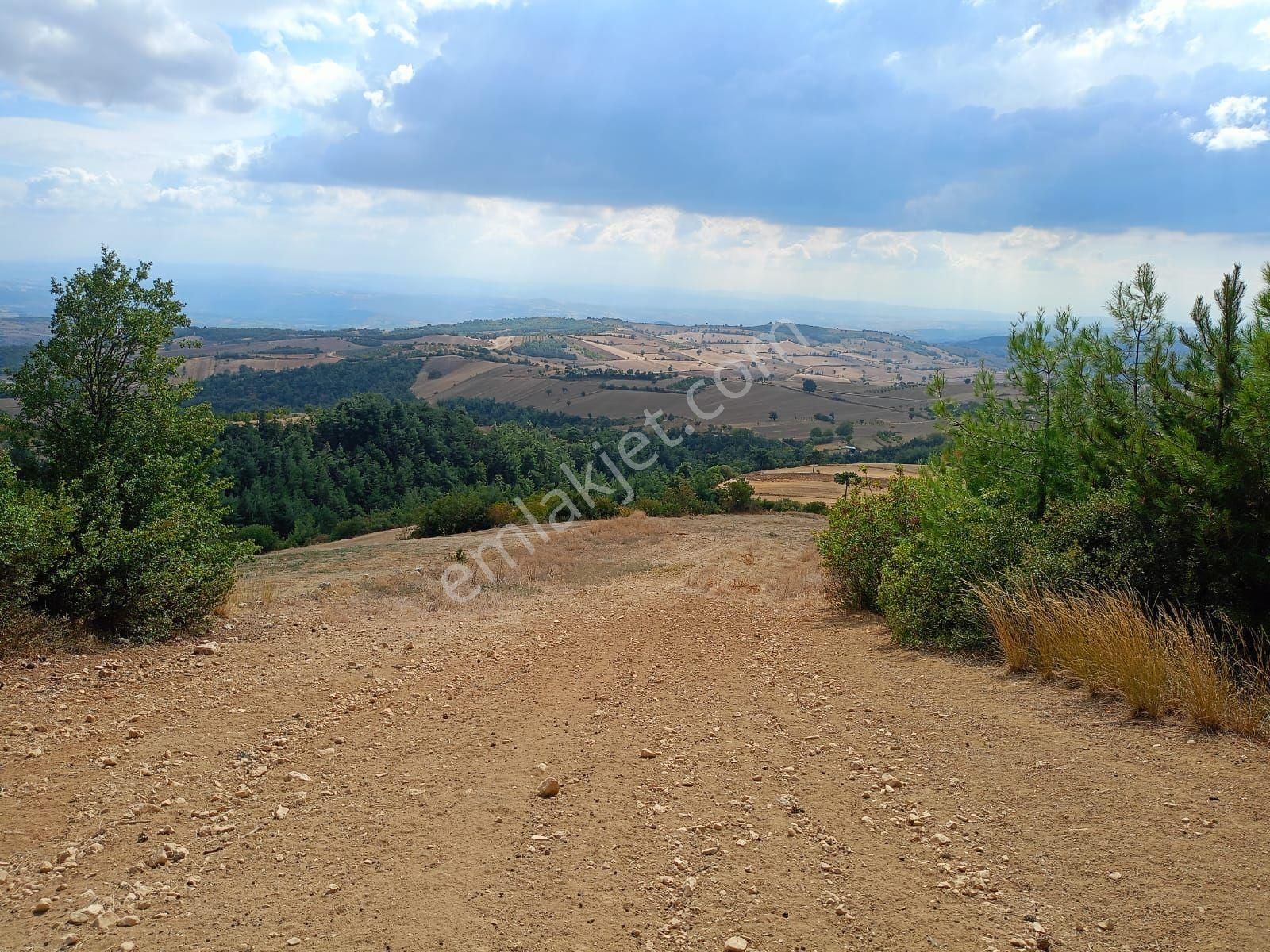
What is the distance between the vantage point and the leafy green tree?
785 centimetres

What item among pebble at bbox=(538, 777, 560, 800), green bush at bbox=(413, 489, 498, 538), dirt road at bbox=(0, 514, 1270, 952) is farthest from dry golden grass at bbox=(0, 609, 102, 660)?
green bush at bbox=(413, 489, 498, 538)

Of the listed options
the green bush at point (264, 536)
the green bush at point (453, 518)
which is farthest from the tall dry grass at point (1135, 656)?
Answer: the green bush at point (264, 536)

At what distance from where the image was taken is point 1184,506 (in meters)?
6.05

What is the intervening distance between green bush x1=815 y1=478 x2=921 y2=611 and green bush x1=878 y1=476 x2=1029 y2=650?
1.52 m

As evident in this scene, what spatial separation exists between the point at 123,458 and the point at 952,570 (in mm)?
8903

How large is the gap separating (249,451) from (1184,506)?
47084mm

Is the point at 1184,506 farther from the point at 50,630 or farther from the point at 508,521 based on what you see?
the point at 508,521

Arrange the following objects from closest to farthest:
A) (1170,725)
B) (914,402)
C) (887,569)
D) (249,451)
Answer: (1170,725), (887,569), (249,451), (914,402)

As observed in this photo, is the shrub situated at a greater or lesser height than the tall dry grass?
lesser

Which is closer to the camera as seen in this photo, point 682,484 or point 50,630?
point 50,630

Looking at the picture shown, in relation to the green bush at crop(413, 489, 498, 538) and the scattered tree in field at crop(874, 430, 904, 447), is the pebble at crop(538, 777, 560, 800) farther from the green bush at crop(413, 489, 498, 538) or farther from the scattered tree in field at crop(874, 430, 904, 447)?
the scattered tree in field at crop(874, 430, 904, 447)

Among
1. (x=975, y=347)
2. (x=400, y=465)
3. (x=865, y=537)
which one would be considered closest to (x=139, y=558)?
(x=865, y=537)

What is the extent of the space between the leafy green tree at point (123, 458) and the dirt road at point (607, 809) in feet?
2.73

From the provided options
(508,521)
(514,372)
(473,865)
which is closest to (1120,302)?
(473,865)
